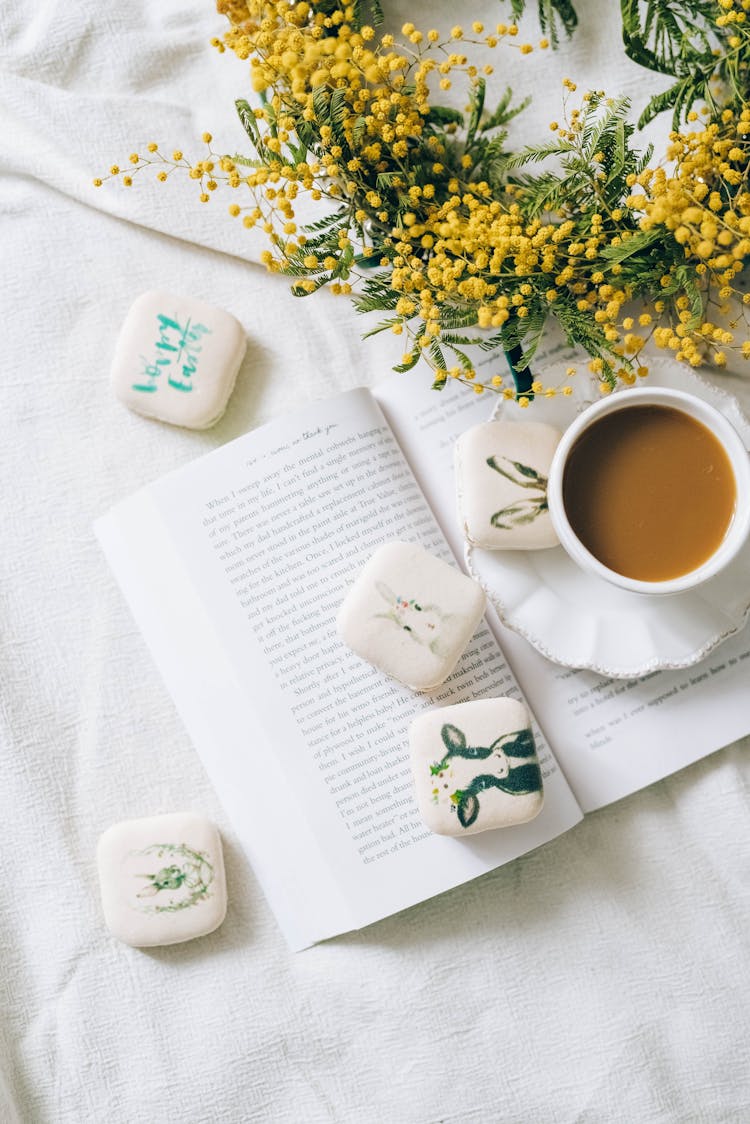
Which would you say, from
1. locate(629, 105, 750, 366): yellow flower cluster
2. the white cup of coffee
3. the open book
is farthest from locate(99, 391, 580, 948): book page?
locate(629, 105, 750, 366): yellow flower cluster

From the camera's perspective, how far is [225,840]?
85 cm

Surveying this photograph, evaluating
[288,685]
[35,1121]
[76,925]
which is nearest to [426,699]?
[288,685]

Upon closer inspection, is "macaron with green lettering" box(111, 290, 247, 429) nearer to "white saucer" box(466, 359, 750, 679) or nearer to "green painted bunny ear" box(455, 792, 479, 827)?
"white saucer" box(466, 359, 750, 679)

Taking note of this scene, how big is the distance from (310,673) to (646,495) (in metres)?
0.33

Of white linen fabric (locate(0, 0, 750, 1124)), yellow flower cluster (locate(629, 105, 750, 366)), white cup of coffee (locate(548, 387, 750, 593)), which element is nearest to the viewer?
yellow flower cluster (locate(629, 105, 750, 366))

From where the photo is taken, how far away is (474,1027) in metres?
0.84

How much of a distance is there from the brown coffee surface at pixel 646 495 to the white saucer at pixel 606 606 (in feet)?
0.17

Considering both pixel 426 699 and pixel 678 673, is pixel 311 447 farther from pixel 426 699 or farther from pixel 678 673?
pixel 678 673

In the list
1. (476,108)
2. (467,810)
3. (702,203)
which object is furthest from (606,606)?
(476,108)

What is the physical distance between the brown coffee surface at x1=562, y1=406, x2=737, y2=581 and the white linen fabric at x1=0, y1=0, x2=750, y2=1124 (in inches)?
5.7

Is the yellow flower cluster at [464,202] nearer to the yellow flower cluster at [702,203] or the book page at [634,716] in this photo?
the yellow flower cluster at [702,203]

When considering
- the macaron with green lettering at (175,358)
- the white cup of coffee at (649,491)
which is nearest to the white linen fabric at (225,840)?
the macaron with green lettering at (175,358)

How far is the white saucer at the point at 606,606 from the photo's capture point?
30.4 inches

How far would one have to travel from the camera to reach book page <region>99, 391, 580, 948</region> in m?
0.82
